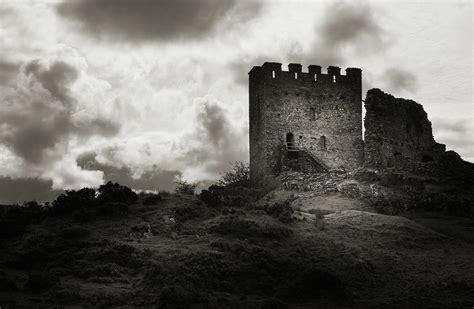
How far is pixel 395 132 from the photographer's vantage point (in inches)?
1906

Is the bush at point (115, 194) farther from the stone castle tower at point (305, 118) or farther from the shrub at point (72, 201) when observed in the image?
the stone castle tower at point (305, 118)

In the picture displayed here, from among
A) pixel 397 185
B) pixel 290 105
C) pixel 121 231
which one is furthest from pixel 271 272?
pixel 290 105

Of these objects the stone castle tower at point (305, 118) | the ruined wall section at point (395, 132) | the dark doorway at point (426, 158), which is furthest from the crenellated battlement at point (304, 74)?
the dark doorway at point (426, 158)

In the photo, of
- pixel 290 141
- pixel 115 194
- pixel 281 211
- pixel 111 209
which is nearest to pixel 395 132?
pixel 290 141

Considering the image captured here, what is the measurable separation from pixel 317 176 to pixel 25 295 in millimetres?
24533

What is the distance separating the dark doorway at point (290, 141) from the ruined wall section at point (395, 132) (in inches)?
215

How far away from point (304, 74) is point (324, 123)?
13.4 ft

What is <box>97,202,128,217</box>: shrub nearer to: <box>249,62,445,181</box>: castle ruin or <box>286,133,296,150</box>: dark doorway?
<box>249,62,445,181</box>: castle ruin

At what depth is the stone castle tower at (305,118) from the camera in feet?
159

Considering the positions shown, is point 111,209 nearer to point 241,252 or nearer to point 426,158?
point 241,252

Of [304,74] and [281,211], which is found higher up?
[304,74]

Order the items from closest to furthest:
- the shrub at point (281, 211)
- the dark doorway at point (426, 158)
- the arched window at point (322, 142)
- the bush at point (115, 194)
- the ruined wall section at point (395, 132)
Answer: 1. the shrub at point (281, 211)
2. the bush at point (115, 194)
3. the ruined wall section at point (395, 132)
4. the arched window at point (322, 142)
5. the dark doorway at point (426, 158)

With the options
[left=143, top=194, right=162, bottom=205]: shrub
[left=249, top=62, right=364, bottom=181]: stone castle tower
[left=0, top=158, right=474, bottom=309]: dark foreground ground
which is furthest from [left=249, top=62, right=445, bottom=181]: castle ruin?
[left=143, top=194, right=162, bottom=205]: shrub

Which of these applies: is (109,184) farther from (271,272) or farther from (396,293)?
(396,293)
